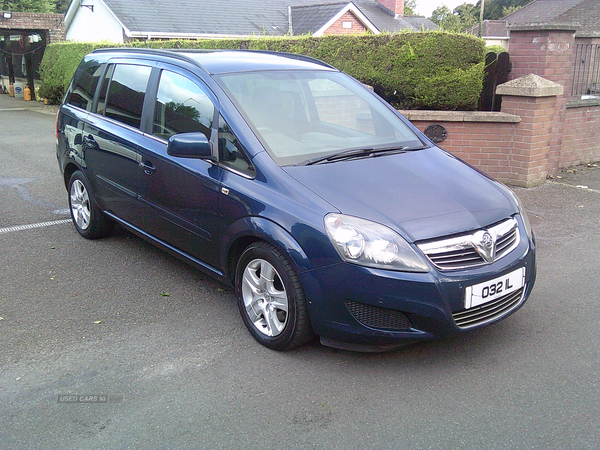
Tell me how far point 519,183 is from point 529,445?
575 centimetres

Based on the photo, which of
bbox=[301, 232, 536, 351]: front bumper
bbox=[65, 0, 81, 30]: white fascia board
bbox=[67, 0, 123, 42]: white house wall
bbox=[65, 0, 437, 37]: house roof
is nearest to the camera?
bbox=[301, 232, 536, 351]: front bumper

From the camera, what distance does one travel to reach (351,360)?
3643 mm

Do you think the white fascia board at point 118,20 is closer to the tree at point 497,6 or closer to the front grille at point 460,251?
the front grille at point 460,251

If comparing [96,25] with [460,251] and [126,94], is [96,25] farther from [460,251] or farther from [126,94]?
[460,251]

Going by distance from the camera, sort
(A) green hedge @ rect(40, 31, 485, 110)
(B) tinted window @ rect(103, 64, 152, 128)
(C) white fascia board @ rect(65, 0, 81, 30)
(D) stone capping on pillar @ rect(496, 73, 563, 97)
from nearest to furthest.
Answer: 1. (B) tinted window @ rect(103, 64, 152, 128)
2. (D) stone capping on pillar @ rect(496, 73, 563, 97)
3. (A) green hedge @ rect(40, 31, 485, 110)
4. (C) white fascia board @ rect(65, 0, 81, 30)

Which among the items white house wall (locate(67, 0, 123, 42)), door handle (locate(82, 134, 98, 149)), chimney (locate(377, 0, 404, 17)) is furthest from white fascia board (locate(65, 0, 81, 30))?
door handle (locate(82, 134, 98, 149))

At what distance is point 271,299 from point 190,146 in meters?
1.14

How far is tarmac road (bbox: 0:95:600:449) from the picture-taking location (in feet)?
9.64

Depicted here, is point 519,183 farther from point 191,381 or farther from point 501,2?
point 501,2

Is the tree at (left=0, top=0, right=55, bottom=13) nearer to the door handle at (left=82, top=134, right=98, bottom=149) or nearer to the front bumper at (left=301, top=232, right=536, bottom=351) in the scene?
the door handle at (left=82, top=134, right=98, bottom=149)

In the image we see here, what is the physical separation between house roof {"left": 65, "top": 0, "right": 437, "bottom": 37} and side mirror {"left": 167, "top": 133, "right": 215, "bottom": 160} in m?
22.6

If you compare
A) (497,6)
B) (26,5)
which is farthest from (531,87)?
(497,6)

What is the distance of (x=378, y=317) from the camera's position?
10.9ft

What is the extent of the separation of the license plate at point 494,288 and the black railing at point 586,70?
21.5 feet
